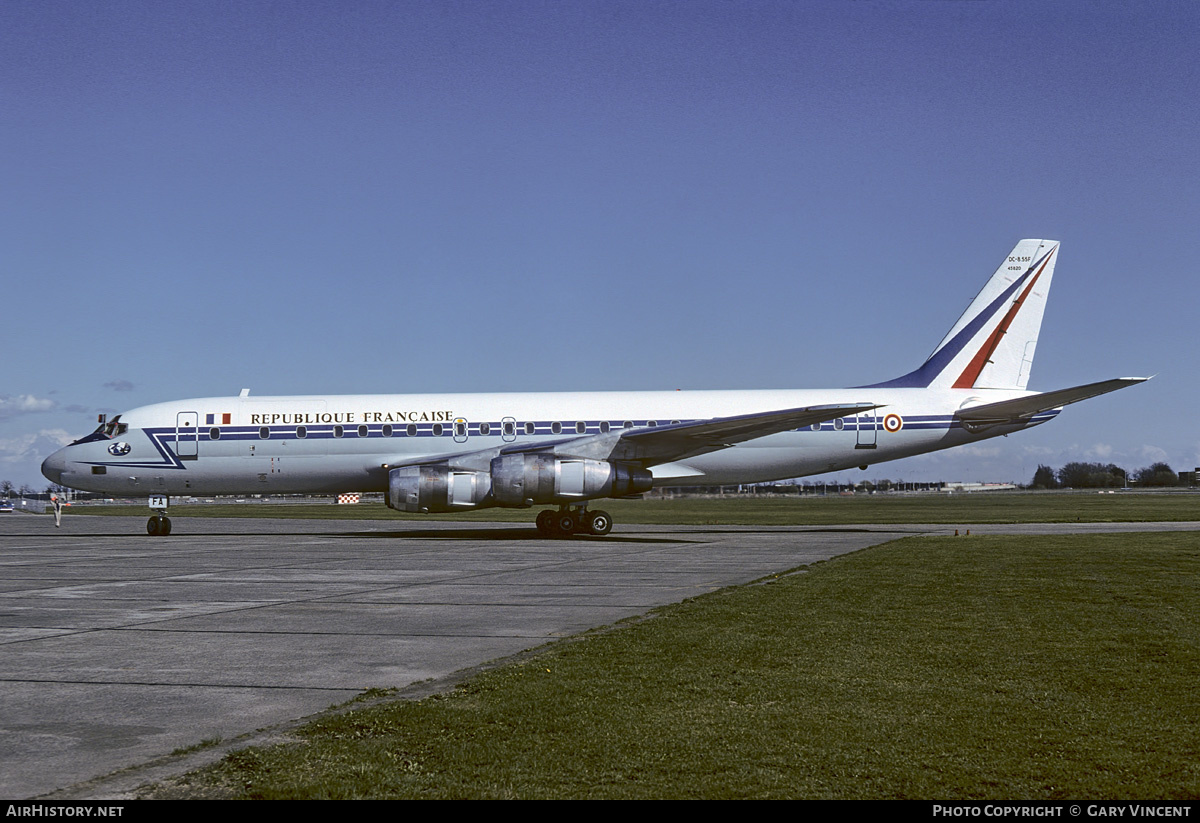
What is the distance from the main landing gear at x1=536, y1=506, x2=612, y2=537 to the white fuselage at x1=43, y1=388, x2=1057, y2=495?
6.43ft

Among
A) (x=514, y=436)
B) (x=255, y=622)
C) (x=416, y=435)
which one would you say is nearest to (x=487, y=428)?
(x=514, y=436)

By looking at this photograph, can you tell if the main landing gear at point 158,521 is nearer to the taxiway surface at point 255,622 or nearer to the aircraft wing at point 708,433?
the taxiway surface at point 255,622

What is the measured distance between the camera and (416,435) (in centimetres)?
2831

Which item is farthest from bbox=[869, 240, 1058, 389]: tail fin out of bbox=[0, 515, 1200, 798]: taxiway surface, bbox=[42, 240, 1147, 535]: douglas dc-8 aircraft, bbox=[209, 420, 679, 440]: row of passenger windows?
bbox=[0, 515, 1200, 798]: taxiway surface

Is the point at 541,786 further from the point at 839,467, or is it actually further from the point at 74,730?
the point at 839,467

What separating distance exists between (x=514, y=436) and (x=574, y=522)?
290 centimetres

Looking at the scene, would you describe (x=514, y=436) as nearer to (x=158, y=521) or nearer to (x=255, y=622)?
(x=158, y=521)

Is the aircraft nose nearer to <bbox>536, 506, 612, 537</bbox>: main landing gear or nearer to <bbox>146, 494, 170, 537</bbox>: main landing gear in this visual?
<bbox>146, 494, 170, 537</bbox>: main landing gear

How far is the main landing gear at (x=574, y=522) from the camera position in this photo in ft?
92.1

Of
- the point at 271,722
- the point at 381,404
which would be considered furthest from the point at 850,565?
the point at 381,404

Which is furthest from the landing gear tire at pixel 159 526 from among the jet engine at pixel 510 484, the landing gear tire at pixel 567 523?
the landing gear tire at pixel 567 523
